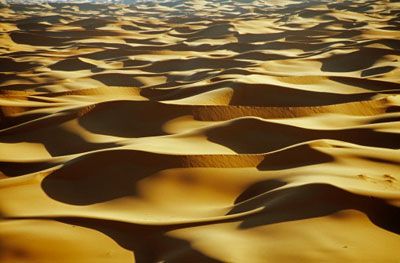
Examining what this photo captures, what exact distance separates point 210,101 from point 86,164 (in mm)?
1395

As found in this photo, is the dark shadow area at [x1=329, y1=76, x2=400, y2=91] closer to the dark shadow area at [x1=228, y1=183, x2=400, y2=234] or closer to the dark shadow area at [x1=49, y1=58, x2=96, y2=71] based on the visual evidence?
the dark shadow area at [x1=228, y1=183, x2=400, y2=234]

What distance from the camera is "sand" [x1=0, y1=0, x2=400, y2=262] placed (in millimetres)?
1540

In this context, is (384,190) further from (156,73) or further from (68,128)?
(156,73)

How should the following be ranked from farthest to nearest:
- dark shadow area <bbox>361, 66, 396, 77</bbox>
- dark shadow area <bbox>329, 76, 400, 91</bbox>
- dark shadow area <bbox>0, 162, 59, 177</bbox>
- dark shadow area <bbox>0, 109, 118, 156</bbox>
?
dark shadow area <bbox>361, 66, 396, 77</bbox> < dark shadow area <bbox>329, 76, 400, 91</bbox> < dark shadow area <bbox>0, 109, 118, 156</bbox> < dark shadow area <bbox>0, 162, 59, 177</bbox>

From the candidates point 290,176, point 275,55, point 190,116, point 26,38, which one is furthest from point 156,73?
point 26,38

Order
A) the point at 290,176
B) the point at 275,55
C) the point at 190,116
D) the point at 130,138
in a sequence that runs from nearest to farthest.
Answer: the point at 290,176, the point at 130,138, the point at 190,116, the point at 275,55

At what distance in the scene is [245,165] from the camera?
2252mm

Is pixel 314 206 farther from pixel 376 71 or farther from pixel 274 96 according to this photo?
Answer: pixel 376 71

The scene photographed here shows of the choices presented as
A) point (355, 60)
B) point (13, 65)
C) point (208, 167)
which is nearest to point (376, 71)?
point (355, 60)

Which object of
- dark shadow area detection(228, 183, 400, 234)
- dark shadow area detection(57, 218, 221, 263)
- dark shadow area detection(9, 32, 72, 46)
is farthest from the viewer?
dark shadow area detection(9, 32, 72, 46)

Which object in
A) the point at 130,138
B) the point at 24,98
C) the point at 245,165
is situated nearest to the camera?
the point at 245,165

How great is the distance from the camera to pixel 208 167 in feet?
7.34

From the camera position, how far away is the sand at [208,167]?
154cm

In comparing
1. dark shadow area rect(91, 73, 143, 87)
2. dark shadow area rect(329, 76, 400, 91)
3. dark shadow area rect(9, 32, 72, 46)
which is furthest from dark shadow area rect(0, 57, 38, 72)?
dark shadow area rect(329, 76, 400, 91)
